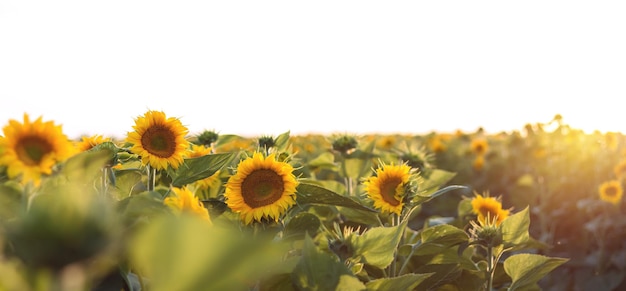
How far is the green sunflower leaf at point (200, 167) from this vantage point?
4.98 feet

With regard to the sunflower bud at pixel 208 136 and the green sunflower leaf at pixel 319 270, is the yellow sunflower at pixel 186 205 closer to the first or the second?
the green sunflower leaf at pixel 319 270

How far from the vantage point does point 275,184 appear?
149 centimetres

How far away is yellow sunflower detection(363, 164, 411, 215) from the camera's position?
178 cm

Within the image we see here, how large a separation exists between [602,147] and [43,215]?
28.0 feet

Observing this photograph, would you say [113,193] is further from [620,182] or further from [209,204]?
[620,182]

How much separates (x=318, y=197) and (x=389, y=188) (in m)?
0.37

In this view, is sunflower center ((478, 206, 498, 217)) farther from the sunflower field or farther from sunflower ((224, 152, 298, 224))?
sunflower ((224, 152, 298, 224))

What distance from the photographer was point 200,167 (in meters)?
1.56

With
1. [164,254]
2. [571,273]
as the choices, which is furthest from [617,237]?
[164,254]

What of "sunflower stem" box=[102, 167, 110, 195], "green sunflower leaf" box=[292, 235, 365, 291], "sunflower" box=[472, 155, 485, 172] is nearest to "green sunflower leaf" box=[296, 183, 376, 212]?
"green sunflower leaf" box=[292, 235, 365, 291]

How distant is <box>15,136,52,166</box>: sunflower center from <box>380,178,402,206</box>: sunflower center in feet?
3.39

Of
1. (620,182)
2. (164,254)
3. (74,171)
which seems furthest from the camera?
(620,182)

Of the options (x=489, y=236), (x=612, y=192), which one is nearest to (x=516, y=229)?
(x=489, y=236)

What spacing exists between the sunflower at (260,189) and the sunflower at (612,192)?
5.09m
